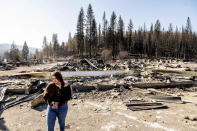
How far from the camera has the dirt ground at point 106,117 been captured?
15.8 ft

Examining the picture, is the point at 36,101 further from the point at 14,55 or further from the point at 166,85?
the point at 14,55

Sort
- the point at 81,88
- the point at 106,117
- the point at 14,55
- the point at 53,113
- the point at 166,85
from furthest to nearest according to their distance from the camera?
1. the point at 14,55
2. the point at 166,85
3. the point at 81,88
4. the point at 106,117
5. the point at 53,113

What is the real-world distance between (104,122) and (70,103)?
2.47m

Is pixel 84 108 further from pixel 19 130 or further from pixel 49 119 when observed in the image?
pixel 49 119

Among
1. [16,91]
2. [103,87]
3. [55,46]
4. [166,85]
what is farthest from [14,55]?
[166,85]

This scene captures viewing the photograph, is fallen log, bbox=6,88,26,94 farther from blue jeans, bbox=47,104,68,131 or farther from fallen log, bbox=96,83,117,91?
blue jeans, bbox=47,104,68,131

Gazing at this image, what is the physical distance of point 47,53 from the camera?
88.7 m

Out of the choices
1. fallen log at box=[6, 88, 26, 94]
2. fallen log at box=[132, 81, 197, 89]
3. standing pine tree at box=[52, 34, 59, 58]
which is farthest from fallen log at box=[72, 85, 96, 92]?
standing pine tree at box=[52, 34, 59, 58]

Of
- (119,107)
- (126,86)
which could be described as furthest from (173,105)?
(126,86)

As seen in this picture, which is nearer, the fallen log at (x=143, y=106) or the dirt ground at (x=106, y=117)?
the dirt ground at (x=106, y=117)

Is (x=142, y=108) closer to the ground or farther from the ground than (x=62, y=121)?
closer to the ground

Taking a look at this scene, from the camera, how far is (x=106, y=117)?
Result: 5.60 meters

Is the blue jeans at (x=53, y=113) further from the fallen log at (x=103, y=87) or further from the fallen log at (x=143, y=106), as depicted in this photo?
the fallen log at (x=103, y=87)

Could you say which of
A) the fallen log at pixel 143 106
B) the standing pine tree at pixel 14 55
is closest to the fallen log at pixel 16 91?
the fallen log at pixel 143 106
